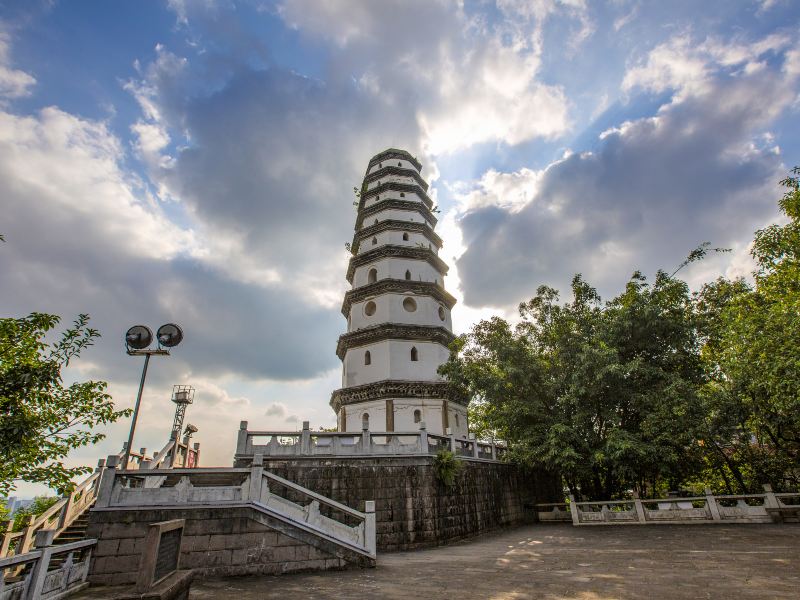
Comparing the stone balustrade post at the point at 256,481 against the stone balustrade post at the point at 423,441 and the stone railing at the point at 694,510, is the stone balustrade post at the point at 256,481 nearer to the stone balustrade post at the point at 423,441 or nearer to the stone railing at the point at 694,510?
the stone balustrade post at the point at 423,441

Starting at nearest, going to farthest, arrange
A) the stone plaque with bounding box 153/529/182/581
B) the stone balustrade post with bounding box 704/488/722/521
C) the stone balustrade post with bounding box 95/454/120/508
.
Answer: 1. the stone plaque with bounding box 153/529/182/581
2. the stone balustrade post with bounding box 95/454/120/508
3. the stone balustrade post with bounding box 704/488/722/521

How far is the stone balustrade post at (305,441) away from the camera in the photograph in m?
12.8

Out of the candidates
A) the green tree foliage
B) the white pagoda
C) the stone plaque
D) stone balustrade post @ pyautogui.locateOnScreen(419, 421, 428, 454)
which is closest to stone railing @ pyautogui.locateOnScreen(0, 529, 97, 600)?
the stone plaque

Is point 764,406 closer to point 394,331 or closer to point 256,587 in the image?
point 394,331

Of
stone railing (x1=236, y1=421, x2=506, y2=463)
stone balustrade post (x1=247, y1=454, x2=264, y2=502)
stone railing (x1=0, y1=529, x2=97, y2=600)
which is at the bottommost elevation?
stone railing (x1=0, y1=529, x2=97, y2=600)

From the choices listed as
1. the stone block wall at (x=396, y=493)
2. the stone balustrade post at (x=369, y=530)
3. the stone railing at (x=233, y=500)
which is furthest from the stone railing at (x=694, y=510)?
the stone railing at (x=233, y=500)

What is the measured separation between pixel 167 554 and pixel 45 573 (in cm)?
213

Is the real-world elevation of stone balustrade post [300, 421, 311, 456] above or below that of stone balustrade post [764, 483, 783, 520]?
above

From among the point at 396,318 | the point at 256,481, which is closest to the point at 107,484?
the point at 256,481

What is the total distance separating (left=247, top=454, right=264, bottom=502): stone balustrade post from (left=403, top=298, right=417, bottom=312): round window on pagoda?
12538 mm

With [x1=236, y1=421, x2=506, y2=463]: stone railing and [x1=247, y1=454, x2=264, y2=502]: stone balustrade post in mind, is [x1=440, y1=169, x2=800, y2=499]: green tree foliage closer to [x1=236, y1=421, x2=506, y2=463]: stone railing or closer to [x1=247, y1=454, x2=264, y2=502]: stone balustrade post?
[x1=236, y1=421, x2=506, y2=463]: stone railing

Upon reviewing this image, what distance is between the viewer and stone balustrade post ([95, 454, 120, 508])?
332 inches

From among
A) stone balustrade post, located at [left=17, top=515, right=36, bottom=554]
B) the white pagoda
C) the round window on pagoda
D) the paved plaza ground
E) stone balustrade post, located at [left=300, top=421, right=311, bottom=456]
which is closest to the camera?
the paved plaza ground

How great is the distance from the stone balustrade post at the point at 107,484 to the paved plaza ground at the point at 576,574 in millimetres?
2644
